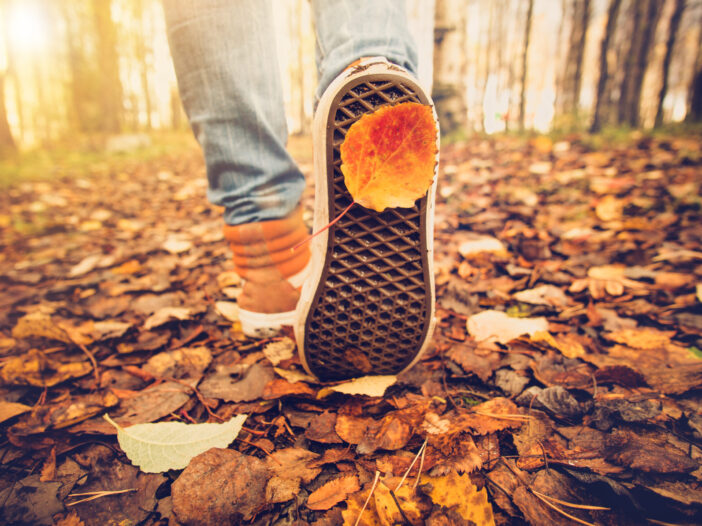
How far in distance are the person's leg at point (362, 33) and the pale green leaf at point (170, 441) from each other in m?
0.74

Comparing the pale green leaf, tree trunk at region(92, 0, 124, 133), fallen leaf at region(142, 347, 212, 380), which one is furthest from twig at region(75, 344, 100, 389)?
tree trunk at region(92, 0, 124, 133)

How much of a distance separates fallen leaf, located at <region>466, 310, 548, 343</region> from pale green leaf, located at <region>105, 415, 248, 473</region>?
66cm

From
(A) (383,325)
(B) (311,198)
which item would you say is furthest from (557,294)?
(B) (311,198)

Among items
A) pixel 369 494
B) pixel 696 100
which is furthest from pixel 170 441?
pixel 696 100

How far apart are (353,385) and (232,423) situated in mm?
262

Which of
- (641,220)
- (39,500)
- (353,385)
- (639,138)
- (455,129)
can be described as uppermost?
(455,129)

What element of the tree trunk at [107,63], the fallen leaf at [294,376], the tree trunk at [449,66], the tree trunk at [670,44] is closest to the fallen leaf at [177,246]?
the fallen leaf at [294,376]

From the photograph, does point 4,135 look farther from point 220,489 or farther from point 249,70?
point 220,489

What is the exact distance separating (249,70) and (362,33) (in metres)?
0.27

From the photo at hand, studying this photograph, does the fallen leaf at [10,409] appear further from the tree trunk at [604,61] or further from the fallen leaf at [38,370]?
the tree trunk at [604,61]

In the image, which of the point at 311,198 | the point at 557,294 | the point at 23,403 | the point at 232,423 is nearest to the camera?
the point at 232,423

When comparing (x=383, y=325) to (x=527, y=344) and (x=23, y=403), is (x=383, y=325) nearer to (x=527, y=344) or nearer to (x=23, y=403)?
(x=527, y=344)

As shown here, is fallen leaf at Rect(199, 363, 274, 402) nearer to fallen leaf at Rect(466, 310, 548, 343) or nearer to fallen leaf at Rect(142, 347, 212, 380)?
fallen leaf at Rect(142, 347, 212, 380)

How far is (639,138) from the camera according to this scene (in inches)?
138
